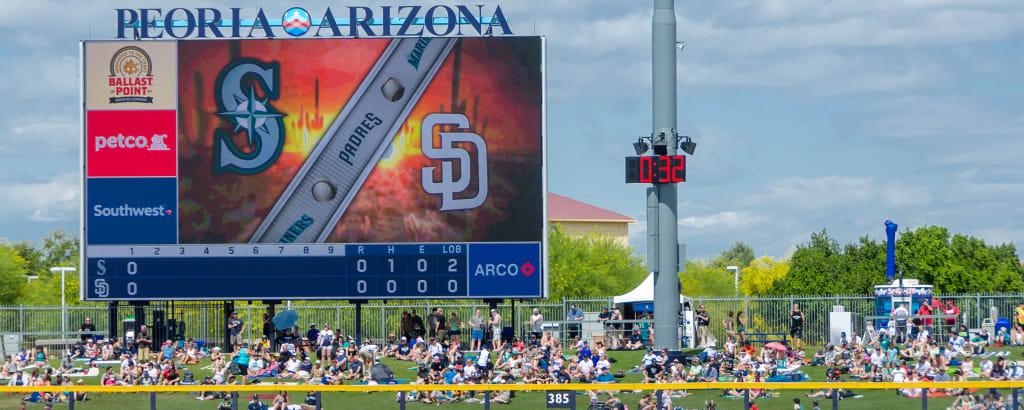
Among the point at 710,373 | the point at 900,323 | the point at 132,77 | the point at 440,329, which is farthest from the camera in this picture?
the point at 440,329

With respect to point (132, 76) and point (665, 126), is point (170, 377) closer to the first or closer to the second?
point (132, 76)

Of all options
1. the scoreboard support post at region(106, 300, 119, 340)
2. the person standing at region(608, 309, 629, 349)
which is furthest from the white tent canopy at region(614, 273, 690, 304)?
the scoreboard support post at region(106, 300, 119, 340)

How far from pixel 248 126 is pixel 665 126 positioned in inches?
369

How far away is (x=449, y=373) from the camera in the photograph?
2381 centimetres

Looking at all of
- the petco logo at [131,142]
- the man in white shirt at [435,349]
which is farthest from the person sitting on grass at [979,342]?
the petco logo at [131,142]

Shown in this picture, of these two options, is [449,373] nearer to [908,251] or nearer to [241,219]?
[241,219]

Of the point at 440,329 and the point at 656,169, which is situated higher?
the point at 656,169

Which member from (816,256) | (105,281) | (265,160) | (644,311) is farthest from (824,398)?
(816,256)

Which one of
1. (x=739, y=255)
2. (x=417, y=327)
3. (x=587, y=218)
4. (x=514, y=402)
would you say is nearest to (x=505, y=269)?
(x=417, y=327)

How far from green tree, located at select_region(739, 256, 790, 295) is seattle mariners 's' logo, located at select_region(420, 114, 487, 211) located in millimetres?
66136

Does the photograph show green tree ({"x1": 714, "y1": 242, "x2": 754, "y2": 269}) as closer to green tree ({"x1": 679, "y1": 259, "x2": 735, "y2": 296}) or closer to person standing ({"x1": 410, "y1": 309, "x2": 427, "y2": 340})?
green tree ({"x1": 679, "y1": 259, "x2": 735, "y2": 296})

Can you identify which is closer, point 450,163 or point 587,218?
point 450,163

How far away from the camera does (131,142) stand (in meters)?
27.2

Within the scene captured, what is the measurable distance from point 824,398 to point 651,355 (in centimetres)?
979
